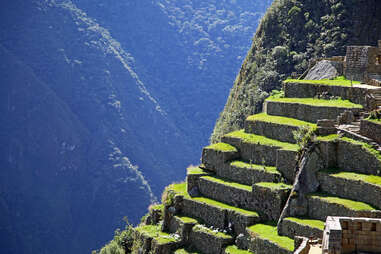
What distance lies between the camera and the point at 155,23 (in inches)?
7013

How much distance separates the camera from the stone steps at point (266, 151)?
26750 mm

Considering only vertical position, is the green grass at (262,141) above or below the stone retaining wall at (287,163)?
above

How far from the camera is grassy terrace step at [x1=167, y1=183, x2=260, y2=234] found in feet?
91.0

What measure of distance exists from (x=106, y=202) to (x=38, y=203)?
13126 mm

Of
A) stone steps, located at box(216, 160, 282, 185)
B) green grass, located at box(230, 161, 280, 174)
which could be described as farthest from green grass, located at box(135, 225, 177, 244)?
green grass, located at box(230, 161, 280, 174)

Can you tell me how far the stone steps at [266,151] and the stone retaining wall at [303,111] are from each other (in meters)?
1.61

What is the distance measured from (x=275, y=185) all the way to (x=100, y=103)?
121770 mm

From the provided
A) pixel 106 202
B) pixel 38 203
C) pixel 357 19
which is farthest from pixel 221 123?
pixel 38 203

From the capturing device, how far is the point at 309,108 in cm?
2905

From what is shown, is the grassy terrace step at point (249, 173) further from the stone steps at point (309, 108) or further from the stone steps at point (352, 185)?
the stone steps at point (352, 185)

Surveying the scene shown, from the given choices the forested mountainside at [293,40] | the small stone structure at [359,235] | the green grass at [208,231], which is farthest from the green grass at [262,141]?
the forested mountainside at [293,40]

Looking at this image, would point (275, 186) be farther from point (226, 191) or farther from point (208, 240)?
point (208, 240)

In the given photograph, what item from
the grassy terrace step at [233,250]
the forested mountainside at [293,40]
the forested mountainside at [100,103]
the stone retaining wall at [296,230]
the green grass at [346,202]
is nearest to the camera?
the green grass at [346,202]

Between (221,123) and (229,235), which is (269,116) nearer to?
(229,235)
